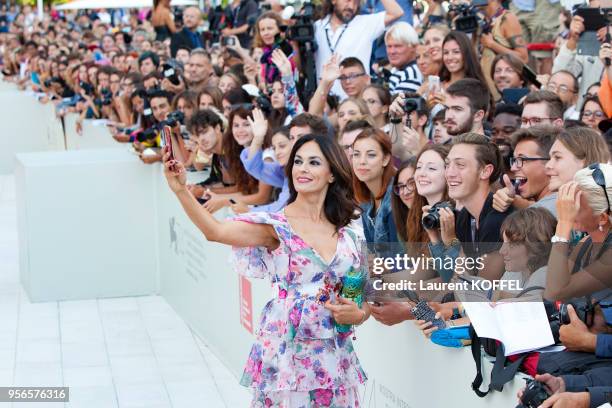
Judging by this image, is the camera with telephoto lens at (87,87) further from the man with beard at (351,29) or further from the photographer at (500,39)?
the photographer at (500,39)

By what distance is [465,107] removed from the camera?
6.33 metres

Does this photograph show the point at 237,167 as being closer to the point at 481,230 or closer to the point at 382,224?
the point at 382,224

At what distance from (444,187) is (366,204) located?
2.62 feet

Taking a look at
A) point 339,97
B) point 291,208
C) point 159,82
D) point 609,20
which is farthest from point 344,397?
point 159,82

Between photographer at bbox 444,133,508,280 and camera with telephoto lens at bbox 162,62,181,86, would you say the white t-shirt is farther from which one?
photographer at bbox 444,133,508,280

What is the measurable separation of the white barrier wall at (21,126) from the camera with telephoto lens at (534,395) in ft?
48.7

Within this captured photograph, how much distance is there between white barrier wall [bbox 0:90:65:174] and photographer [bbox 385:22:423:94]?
34.9 ft

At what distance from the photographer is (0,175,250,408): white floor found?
23.0ft

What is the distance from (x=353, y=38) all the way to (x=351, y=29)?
8 centimetres

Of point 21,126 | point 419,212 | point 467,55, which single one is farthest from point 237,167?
point 21,126

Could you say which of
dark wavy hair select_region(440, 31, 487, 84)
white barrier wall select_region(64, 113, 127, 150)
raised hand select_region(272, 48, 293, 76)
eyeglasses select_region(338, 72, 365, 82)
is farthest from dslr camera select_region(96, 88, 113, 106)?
dark wavy hair select_region(440, 31, 487, 84)

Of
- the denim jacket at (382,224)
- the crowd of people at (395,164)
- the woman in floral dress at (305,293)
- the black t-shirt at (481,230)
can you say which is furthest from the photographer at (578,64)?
the woman in floral dress at (305,293)

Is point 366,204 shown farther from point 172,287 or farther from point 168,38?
point 168,38

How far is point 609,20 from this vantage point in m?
6.93
